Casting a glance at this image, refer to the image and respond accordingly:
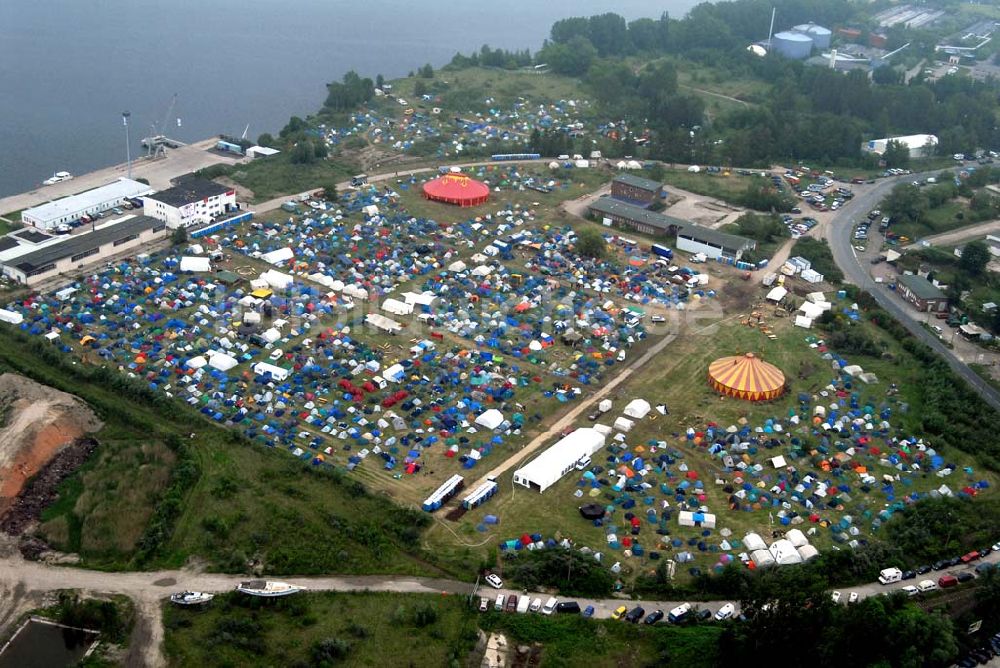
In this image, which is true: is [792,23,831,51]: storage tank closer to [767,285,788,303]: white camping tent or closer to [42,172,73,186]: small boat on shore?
[767,285,788,303]: white camping tent

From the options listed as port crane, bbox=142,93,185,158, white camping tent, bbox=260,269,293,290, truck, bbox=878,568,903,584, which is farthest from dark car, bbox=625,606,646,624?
port crane, bbox=142,93,185,158

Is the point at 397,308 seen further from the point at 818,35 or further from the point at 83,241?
the point at 818,35

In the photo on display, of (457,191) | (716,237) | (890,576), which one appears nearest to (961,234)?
(716,237)

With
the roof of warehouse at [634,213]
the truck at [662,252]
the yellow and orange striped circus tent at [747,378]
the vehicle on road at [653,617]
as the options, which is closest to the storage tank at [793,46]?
the roof of warehouse at [634,213]

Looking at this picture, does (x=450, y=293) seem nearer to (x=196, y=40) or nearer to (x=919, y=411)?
(x=919, y=411)

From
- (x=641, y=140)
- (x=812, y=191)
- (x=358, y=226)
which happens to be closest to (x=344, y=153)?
(x=358, y=226)

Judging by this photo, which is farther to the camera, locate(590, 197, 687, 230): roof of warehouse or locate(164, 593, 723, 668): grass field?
locate(590, 197, 687, 230): roof of warehouse
